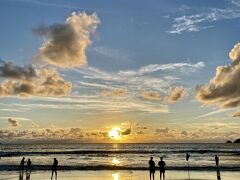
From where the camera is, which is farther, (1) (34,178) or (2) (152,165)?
(1) (34,178)

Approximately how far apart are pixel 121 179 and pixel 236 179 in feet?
37.0

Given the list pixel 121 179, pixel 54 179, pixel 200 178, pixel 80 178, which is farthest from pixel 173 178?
pixel 54 179

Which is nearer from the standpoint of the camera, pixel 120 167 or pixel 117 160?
pixel 120 167

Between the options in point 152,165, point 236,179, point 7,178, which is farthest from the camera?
point 7,178

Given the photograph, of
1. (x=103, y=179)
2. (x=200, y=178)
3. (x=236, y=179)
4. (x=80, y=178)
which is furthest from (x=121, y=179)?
(x=236, y=179)

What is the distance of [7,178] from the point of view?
133 feet

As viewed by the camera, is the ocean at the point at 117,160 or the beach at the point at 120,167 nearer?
the beach at the point at 120,167

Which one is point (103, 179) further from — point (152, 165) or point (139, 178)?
point (152, 165)

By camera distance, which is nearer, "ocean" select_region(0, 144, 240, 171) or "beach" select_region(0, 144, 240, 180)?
"beach" select_region(0, 144, 240, 180)

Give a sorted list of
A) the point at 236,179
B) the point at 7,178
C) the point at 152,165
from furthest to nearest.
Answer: the point at 7,178 < the point at 236,179 < the point at 152,165

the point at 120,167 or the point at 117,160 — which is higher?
the point at 117,160

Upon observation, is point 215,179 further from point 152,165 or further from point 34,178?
point 34,178

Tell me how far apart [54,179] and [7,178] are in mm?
5870

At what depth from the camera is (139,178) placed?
39438 mm
